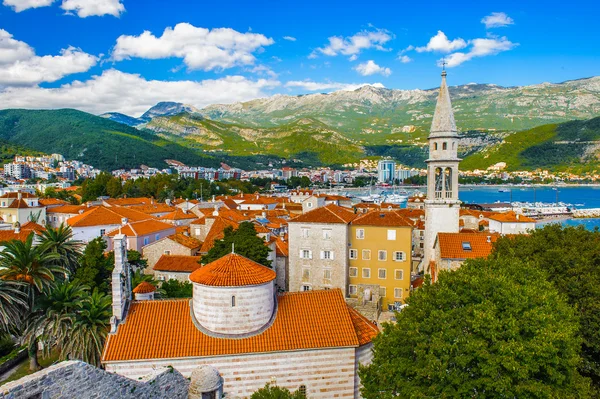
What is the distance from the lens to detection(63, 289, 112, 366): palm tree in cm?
1772

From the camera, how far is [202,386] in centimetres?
1499

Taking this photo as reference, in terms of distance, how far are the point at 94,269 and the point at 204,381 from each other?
49.9 ft

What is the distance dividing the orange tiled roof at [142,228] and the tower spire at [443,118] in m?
30.8

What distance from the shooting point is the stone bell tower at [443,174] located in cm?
3303

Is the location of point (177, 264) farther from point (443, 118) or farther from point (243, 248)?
point (443, 118)

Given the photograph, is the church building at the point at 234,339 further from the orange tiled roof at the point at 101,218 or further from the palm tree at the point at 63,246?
the orange tiled roof at the point at 101,218

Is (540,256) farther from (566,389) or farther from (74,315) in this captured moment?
(74,315)

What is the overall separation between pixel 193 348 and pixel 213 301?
1.80m

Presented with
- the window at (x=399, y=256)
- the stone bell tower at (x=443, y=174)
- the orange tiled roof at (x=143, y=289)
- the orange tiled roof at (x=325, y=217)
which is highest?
the stone bell tower at (x=443, y=174)

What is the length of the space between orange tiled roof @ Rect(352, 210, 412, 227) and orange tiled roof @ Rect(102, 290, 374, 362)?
713 inches

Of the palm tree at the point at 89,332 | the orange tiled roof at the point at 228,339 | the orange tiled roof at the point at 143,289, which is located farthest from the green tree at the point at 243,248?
the orange tiled roof at the point at 228,339

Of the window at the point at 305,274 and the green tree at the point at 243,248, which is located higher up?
the green tree at the point at 243,248

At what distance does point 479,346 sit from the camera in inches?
467

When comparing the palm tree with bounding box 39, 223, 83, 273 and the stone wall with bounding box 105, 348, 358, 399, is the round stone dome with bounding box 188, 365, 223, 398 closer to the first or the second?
the stone wall with bounding box 105, 348, 358, 399
